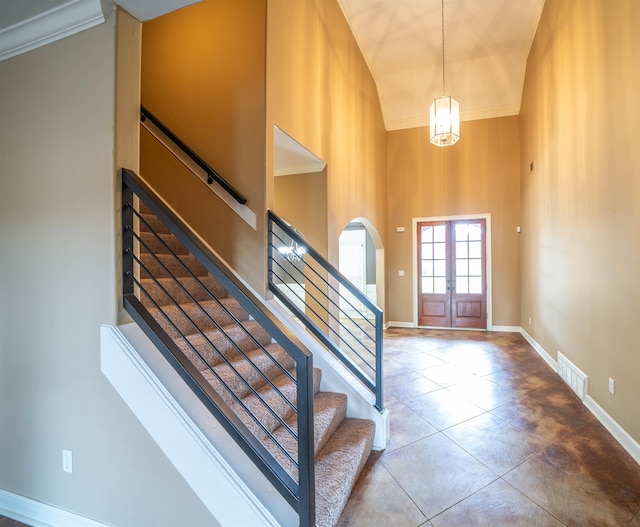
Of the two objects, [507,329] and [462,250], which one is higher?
[462,250]

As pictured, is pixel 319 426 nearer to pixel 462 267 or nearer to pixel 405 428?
pixel 405 428

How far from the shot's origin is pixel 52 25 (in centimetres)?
173

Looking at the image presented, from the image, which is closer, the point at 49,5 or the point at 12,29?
the point at 49,5

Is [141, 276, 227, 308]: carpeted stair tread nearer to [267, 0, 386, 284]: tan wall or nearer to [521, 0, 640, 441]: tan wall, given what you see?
[267, 0, 386, 284]: tan wall

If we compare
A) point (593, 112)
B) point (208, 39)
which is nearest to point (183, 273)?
point (208, 39)

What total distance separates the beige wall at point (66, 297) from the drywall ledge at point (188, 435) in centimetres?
8

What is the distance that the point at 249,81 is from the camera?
294cm

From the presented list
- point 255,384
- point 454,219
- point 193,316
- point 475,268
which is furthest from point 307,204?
point 475,268

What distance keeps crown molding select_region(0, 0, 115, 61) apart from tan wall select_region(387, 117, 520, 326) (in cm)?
655

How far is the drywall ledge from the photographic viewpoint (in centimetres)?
138

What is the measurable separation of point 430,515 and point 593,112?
352 cm

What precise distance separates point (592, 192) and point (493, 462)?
99.5 inches

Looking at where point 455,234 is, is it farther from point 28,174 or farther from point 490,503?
point 28,174

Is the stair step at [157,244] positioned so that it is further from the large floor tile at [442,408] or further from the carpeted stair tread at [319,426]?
the large floor tile at [442,408]
